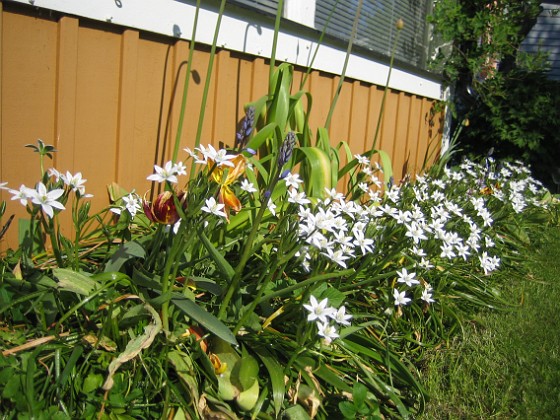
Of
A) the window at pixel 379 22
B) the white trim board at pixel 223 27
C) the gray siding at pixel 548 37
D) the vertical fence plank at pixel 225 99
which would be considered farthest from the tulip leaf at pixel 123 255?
the gray siding at pixel 548 37

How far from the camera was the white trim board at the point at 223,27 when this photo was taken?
2.31 meters

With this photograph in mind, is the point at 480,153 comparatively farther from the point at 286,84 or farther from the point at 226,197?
the point at 226,197

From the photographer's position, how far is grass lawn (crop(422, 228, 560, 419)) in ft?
6.53

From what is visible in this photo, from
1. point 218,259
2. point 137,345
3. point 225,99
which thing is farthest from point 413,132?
point 137,345

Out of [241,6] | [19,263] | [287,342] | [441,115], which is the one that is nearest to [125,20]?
[241,6]

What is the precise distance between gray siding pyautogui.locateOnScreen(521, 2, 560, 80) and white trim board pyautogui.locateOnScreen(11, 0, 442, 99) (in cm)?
639

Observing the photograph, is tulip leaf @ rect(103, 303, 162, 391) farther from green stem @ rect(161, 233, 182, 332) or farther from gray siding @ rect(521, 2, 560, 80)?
gray siding @ rect(521, 2, 560, 80)

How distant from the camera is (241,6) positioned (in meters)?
2.95

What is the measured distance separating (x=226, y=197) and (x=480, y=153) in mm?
4950

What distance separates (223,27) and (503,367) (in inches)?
80.5

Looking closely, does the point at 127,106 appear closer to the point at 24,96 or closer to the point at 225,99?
the point at 24,96

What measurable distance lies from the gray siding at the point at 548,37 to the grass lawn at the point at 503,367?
300 inches

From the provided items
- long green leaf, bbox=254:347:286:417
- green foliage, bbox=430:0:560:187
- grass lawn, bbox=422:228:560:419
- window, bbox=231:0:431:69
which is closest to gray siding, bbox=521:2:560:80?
green foliage, bbox=430:0:560:187

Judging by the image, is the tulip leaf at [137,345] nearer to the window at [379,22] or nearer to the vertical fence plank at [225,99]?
the vertical fence plank at [225,99]
